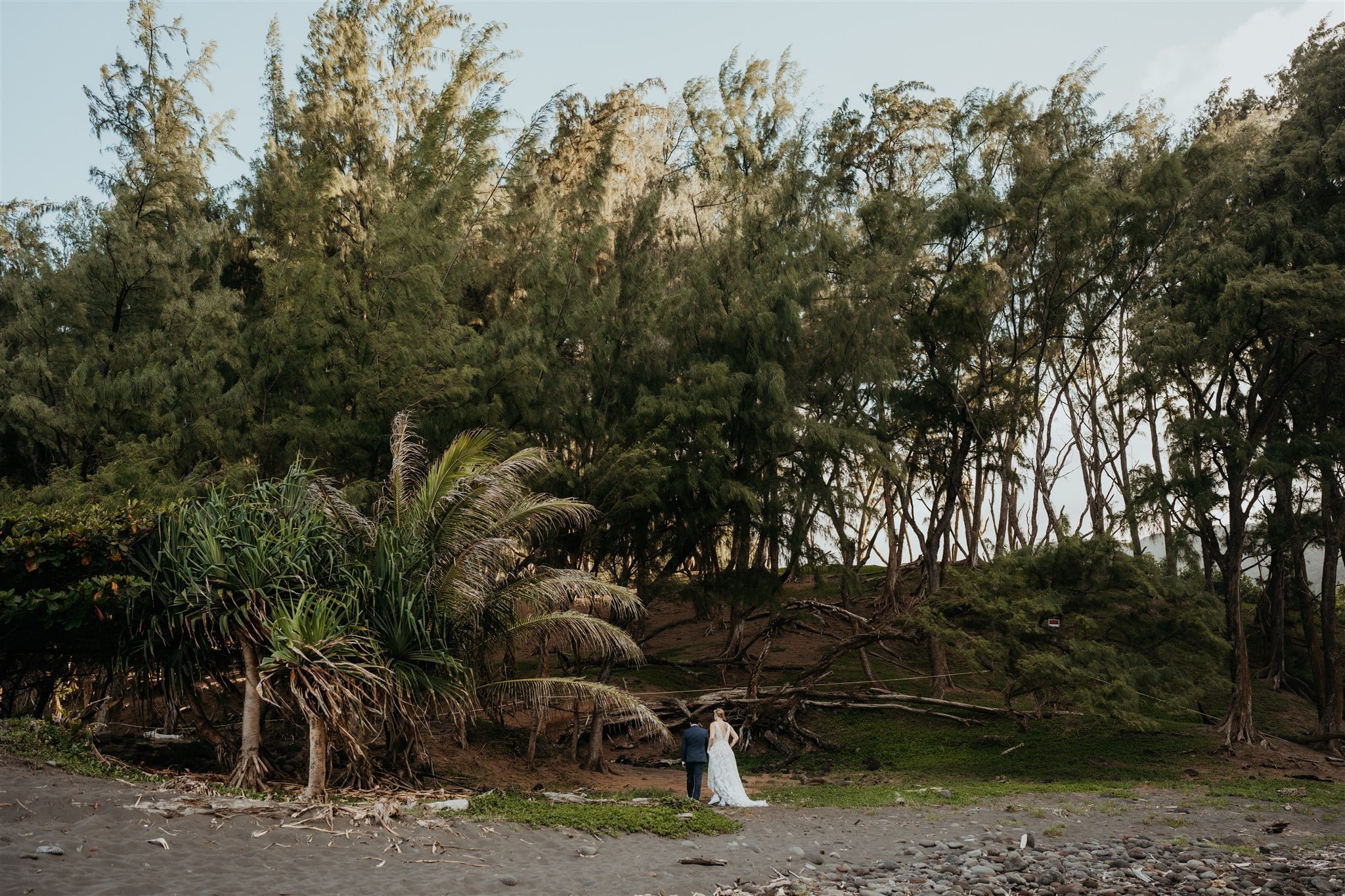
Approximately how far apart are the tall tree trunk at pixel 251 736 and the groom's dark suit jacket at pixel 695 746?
194 inches

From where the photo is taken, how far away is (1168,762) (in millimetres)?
15875

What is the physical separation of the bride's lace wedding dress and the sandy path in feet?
5.36

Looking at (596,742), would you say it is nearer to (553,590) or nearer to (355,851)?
(553,590)

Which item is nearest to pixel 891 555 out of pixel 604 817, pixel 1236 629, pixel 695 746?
pixel 1236 629

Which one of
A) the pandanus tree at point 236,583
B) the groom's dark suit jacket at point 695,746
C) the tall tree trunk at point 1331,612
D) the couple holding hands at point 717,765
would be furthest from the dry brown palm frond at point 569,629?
the tall tree trunk at point 1331,612

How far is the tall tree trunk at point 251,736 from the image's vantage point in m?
10.0

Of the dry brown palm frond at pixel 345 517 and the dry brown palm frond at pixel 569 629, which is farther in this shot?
the dry brown palm frond at pixel 569 629

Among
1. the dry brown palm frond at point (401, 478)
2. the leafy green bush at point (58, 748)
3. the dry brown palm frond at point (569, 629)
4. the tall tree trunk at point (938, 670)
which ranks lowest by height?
the leafy green bush at point (58, 748)

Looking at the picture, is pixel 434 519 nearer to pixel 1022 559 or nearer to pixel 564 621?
pixel 564 621

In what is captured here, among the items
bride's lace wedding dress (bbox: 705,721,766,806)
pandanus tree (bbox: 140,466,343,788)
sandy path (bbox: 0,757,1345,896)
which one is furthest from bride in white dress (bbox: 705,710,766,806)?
pandanus tree (bbox: 140,466,343,788)

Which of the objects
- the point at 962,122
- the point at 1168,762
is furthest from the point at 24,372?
the point at 1168,762

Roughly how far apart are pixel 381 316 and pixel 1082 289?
555 inches

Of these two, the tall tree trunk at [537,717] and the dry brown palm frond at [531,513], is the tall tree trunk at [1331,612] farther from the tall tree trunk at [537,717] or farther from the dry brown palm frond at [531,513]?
the tall tree trunk at [537,717]

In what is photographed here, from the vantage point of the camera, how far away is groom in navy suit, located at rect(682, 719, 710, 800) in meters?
12.4
